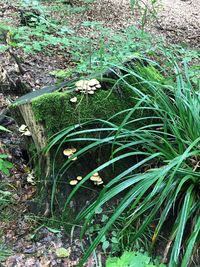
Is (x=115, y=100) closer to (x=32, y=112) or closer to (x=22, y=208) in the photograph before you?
(x=32, y=112)

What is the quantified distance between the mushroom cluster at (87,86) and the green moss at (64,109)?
0.13 ft

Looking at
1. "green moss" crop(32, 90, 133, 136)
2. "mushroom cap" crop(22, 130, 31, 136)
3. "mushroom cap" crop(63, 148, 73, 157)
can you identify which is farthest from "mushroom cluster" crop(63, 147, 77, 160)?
"mushroom cap" crop(22, 130, 31, 136)

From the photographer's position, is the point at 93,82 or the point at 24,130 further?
the point at 24,130

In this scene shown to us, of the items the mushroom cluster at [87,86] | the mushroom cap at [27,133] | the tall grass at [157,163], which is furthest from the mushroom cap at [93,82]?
the mushroom cap at [27,133]

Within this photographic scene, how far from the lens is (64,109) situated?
261 centimetres

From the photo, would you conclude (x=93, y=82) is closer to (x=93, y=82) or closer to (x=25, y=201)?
(x=93, y=82)

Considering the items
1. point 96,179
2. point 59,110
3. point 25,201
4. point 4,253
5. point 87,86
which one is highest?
point 87,86

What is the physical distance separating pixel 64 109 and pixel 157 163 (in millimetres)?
855

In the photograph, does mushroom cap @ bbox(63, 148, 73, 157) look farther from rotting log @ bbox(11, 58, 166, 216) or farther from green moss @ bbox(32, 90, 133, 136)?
green moss @ bbox(32, 90, 133, 136)

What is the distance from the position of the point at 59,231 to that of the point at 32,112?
3.06 feet

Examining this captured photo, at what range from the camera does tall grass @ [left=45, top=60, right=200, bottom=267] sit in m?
2.20

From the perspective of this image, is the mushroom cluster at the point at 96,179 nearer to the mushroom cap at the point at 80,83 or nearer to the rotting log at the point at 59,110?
the rotting log at the point at 59,110

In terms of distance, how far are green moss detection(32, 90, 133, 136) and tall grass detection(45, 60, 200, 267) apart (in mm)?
82

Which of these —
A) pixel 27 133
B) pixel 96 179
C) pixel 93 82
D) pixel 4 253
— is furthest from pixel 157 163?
pixel 4 253
